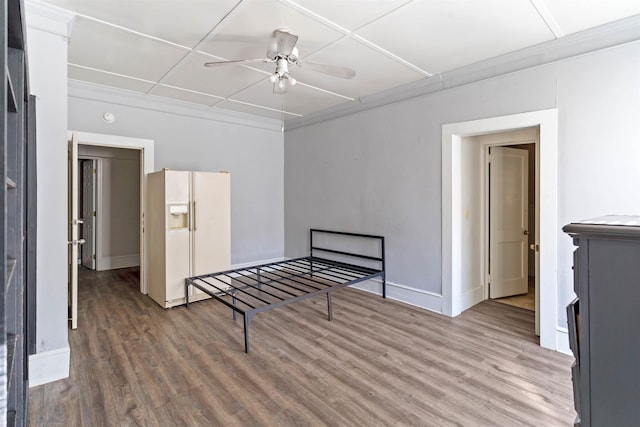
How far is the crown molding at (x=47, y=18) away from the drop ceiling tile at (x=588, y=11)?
11.2ft

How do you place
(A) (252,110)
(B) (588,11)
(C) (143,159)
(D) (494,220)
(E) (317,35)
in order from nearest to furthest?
(B) (588,11) → (E) (317,35) → (D) (494,220) → (C) (143,159) → (A) (252,110)

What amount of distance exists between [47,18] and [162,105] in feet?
6.62

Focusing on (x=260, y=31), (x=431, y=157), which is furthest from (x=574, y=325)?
(x=431, y=157)

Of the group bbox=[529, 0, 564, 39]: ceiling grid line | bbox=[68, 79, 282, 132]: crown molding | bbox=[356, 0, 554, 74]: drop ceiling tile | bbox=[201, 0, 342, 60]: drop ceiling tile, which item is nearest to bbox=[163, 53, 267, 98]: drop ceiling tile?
bbox=[201, 0, 342, 60]: drop ceiling tile

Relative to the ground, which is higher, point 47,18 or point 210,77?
point 210,77

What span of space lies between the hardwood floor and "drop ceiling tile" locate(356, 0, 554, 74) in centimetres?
266

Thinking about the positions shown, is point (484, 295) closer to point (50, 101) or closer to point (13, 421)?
point (13, 421)

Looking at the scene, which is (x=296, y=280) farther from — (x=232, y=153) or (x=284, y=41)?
(x=284, y=41)

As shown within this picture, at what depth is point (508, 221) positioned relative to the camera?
13.8 feet

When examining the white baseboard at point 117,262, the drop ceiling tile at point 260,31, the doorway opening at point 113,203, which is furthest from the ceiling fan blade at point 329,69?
the white baseboard at point 117,262

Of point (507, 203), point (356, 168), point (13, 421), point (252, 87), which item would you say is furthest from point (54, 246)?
point (507, 203)

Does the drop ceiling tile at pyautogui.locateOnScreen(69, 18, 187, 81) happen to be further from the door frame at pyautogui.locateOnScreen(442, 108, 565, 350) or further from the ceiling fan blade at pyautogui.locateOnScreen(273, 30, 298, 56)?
the door frame at pyautogui.locateOnScreen(442, 108, 565, 350)

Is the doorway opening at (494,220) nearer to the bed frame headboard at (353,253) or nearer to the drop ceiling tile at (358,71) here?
the bed frame headboard at (353,253)

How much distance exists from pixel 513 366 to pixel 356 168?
9.49ft
